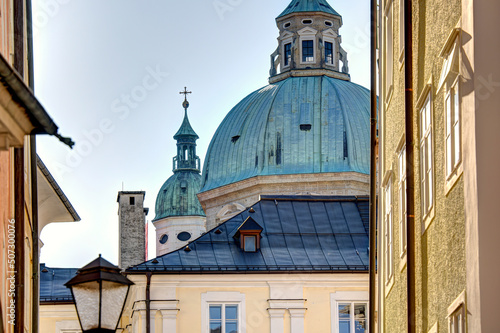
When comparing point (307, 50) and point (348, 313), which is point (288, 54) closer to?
point (307, 50)

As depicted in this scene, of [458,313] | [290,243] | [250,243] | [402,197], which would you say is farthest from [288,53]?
[458,313]

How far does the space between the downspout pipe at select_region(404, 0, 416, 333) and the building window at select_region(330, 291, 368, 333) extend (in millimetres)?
20311

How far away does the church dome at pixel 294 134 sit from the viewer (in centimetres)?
6344

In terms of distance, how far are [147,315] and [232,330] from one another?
2357 mm

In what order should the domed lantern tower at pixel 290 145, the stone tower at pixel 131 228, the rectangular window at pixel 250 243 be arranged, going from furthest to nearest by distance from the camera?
the domed lantern tower at pixel 290 145
the stone tower at pixel 131 228
the rectangular window at pixel 250 243

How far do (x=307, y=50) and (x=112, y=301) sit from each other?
59.7m

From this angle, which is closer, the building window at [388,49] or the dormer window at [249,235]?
the building window at [388,49]

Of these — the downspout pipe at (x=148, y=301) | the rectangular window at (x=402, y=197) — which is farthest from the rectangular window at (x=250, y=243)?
the rectangular window at (x=402, y=197)

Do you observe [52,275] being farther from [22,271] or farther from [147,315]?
[22,271]

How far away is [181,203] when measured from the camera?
95438 mm

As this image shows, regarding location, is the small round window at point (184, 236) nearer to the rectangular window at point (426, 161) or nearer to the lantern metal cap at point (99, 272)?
the rectangular window at point (426, 161)

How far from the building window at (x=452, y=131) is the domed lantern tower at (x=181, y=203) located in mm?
81623

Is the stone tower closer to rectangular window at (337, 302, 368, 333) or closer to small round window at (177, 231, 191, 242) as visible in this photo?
rectangular window at (337, 302, 368, 333)

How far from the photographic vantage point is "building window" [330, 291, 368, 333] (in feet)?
113
